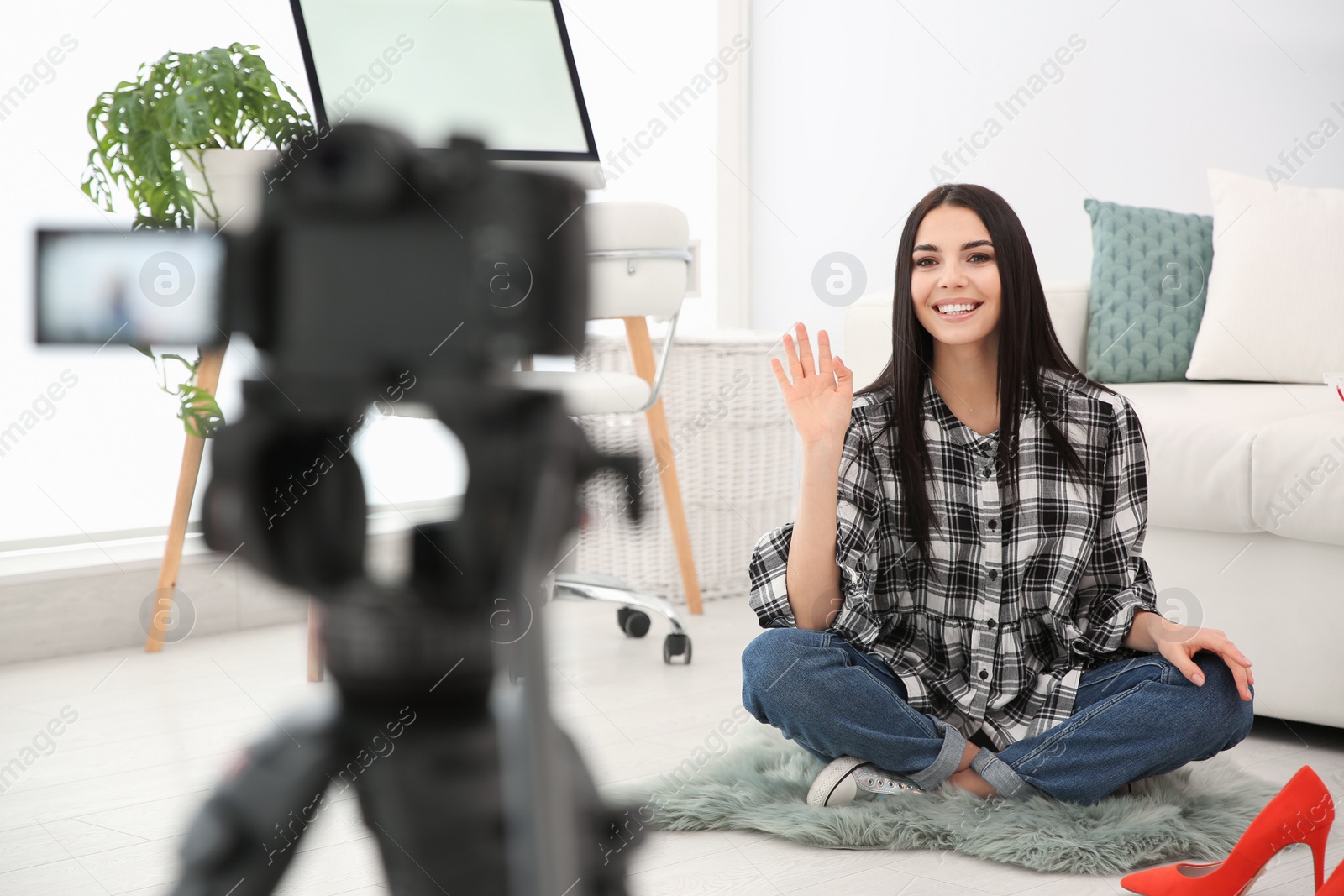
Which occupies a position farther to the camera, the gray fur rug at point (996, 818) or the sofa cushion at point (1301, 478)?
the sofa cushion at point (1301, 478)

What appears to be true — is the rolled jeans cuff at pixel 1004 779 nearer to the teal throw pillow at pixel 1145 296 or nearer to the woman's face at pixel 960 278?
the woman's face at pixel 960 278

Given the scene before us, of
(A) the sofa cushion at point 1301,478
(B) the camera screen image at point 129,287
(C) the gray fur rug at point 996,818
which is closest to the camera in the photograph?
(B) the camera screen image at point 129,287

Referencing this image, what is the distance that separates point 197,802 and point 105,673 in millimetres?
1484

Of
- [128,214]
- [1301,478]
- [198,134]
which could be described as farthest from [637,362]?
[198,134]

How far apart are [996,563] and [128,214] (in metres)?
0.89

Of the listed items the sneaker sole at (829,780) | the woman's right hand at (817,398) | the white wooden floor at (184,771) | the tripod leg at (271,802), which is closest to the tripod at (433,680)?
the tripod leg at (271,802)

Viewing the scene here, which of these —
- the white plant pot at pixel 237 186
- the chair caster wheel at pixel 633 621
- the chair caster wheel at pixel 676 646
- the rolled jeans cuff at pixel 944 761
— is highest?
the white plant pot at pixel 237 186

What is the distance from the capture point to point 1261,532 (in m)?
1.48

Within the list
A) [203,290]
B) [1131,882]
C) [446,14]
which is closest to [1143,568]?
[1131,882]

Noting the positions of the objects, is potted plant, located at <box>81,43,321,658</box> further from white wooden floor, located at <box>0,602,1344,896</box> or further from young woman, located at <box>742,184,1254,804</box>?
young woman, located at <box>742,184,1254,804</box>

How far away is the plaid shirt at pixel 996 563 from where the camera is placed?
3.95ft

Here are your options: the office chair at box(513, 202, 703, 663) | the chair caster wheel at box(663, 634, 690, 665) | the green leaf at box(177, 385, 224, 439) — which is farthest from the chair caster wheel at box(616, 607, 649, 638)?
the green leaf at box(177, 385, 224, 439)

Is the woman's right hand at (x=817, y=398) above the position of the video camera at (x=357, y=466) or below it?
below

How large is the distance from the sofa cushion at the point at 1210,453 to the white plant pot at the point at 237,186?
149cm
